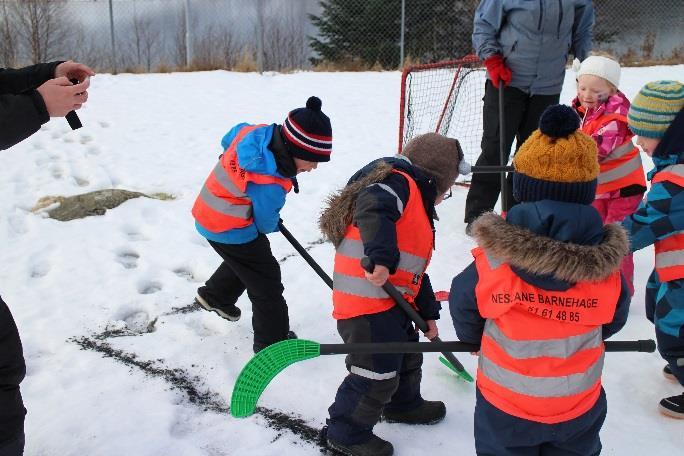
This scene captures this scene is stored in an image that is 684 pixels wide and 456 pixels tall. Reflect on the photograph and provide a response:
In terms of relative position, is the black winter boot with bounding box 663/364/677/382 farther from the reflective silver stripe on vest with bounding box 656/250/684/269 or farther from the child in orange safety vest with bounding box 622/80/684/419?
the reflective silver stripe on vest with bounding box 656/250/684/269

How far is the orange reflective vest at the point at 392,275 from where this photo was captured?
2.07 meters

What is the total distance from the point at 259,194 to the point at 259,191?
0.01m

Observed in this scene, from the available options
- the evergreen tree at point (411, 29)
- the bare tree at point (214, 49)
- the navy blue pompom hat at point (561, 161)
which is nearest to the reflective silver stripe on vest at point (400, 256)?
the navy blue pompom hat at point (561, 161)

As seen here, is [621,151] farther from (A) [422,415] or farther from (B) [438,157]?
(A) [422,415]

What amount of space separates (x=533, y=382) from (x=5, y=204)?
4.32m

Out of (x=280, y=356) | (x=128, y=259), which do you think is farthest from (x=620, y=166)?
(x=128, y=259)

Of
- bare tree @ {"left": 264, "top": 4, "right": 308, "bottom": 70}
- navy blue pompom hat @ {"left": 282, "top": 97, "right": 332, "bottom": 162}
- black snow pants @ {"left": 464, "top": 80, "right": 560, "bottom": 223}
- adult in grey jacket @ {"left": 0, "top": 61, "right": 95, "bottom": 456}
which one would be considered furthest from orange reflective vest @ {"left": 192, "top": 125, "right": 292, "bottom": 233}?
bare tree @ {"left": 264, "top": 4, "right": 308, "bottom": 70}

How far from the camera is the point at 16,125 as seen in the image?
5.17 feet

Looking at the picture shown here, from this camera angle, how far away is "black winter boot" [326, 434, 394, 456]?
220 cm

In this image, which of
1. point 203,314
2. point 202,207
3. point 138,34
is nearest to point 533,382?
point 202,207

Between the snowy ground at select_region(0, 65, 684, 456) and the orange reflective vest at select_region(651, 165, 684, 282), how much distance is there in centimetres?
59

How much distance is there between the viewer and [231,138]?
2809 mm

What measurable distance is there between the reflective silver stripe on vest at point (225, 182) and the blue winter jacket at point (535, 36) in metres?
2.05

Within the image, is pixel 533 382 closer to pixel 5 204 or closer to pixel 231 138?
pixel 231 138
